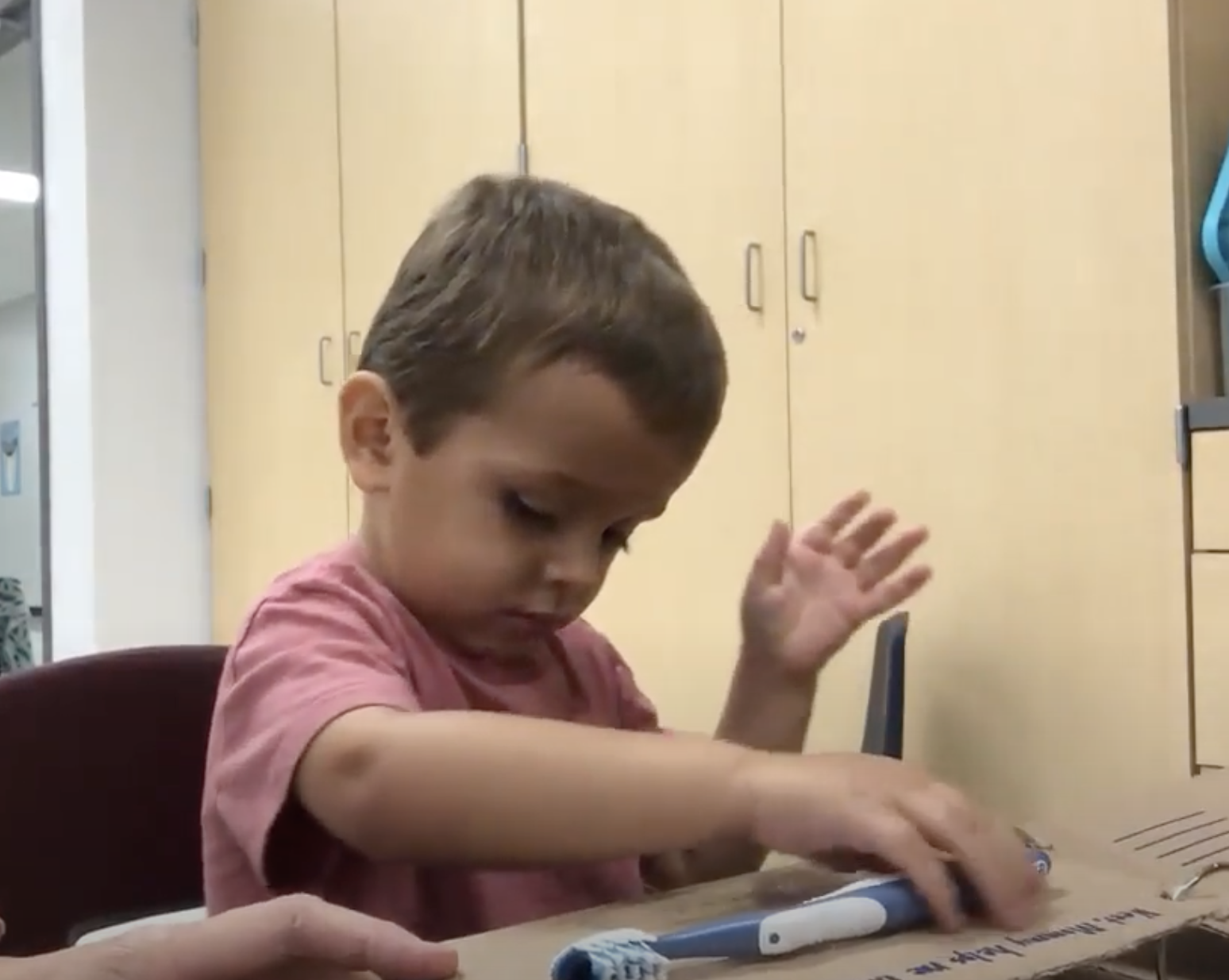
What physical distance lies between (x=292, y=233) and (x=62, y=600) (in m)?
0.86

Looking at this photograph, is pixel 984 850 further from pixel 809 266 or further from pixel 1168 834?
pixel 809 266

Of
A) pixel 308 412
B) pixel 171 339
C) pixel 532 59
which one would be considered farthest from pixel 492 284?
pixel 171 339

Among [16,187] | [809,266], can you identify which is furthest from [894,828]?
[16,187]

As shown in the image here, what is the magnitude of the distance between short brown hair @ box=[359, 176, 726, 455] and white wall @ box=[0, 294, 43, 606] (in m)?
3.61

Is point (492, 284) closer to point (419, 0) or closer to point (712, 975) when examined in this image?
point (712, 975)

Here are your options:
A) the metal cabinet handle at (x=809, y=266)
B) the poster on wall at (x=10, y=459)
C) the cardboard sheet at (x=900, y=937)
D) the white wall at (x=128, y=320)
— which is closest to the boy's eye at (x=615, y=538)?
the cardboard sheet at (x=900, y=937)

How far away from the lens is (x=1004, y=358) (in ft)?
4.21

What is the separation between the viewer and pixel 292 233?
2.34 metres

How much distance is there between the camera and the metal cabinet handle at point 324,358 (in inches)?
88.4

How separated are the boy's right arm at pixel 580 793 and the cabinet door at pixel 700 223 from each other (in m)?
0.99

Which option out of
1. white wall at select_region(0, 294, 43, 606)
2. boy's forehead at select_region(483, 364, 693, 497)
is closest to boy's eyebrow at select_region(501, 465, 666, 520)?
boy's forehead at select_region(483, 364, 693, 497)

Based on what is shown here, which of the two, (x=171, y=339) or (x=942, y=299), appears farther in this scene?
(x=171, y=339)

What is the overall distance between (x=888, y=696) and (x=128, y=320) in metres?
1.74

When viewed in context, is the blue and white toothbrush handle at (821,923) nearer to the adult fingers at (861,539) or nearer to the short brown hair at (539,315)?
the short brown hair at (539,315)
